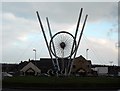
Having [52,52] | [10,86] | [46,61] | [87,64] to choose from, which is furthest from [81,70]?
[10,86]

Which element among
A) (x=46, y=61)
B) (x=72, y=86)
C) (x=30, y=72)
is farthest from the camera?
(x=46, y=61)

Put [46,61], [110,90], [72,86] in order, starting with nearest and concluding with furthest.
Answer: [110,90], [72,86], [46,61]

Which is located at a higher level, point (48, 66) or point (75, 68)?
point (48, 66)

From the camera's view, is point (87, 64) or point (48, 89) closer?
point (48, 89)

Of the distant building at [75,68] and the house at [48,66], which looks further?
the house at [48,66]

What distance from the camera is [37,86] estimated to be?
109ft

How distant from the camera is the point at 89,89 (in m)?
31.3

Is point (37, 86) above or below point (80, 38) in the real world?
below

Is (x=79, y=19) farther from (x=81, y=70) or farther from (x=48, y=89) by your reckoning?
(x=81, y=70)

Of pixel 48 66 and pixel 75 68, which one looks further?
pixel 48 66

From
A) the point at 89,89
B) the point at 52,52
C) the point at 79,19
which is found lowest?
the point at 89,89

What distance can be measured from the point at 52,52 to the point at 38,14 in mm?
8506

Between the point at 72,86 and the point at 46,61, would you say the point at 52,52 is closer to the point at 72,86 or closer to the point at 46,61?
the point at 72,86

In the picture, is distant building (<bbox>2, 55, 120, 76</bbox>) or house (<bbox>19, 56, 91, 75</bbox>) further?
house (<bbox>19, 56, 91, 75</bbox>)
